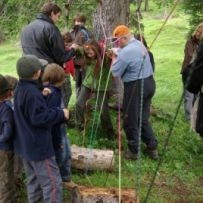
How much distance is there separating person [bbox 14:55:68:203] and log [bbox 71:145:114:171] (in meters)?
1.43

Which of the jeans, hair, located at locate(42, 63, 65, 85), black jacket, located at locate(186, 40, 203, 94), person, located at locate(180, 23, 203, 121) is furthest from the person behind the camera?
person, located at locate(180, 23, 203, 121)

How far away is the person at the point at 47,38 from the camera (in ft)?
20.2

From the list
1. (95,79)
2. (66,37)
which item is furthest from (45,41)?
(66,37)

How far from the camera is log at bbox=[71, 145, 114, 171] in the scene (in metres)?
5.97

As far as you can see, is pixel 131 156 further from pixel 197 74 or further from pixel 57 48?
pixel 197 74

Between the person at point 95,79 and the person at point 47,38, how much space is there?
0.37 m

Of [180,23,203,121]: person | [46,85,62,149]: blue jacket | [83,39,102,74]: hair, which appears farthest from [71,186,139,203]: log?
[180,23,203,121]: person

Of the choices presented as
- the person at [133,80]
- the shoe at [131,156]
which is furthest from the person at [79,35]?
the shoe at [131,156]

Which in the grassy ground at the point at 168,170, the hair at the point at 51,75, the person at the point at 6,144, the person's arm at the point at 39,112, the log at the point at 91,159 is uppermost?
the hair at the point at 51,75

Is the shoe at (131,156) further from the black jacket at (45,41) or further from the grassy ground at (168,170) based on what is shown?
the black jacket at (45,41)

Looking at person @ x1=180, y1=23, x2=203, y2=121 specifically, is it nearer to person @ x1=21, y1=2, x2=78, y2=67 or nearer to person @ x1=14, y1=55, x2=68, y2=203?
person @ x1=21, y1=2, x2=78, y2=67

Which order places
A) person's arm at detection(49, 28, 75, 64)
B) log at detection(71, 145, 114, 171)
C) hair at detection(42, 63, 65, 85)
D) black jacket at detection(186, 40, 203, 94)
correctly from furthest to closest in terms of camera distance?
1. person's arm at detection(49, 28, 75, 64)
2. log at detection(71, 145, 114, 171)
3. hair at detection(42, 63, 65, 85)
4. black jacket at detection(186, 40, 203, 94)

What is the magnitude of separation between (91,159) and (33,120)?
6.64ft

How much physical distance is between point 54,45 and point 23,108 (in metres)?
2.16
